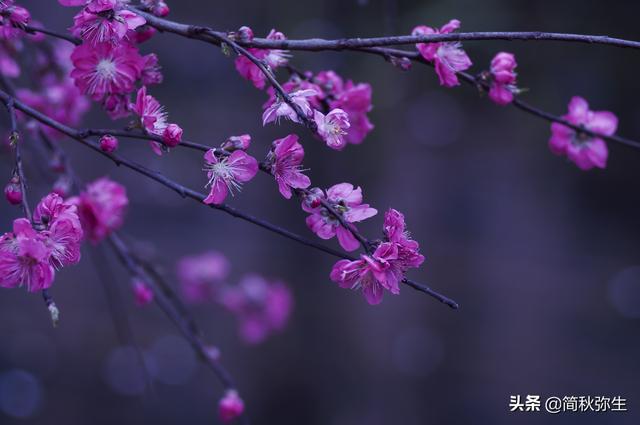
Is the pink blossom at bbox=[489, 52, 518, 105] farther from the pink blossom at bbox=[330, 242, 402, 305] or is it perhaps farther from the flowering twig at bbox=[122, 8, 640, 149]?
the pink blossom at bbox=[330, 242, 402, 305]

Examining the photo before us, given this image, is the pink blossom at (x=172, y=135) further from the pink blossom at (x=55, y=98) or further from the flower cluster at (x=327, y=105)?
the pink blossom at (x=55, y=98)

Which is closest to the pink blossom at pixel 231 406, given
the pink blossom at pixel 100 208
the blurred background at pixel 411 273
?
the pink blossom at pixel 100 208

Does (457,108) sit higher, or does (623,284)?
(457,108)

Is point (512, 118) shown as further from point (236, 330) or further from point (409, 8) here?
point (236, 330)

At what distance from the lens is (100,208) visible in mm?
803

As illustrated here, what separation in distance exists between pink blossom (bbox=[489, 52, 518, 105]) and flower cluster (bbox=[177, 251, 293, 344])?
37.6 inches

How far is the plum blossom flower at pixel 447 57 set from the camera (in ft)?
2.41

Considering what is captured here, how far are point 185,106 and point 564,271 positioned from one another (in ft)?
5.19

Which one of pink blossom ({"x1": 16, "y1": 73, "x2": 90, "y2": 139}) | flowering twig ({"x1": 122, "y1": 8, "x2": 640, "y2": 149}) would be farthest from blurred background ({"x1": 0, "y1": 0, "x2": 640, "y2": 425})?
flowering twig ({"x1": 122, "y1": 8, "x2": 640, "y2": 149})

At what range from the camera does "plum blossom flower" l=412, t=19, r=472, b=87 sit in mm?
736

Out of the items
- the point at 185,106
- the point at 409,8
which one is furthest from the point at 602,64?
the point at 185,106

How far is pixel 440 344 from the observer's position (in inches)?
96.3

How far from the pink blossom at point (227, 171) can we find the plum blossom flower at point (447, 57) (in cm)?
26

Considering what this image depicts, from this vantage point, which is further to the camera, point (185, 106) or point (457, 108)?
point (457, 108)
